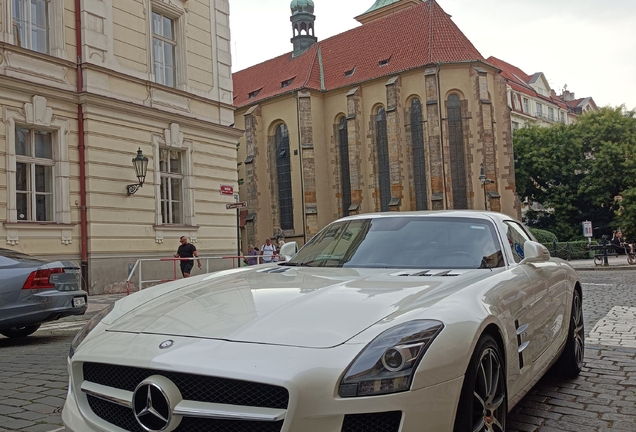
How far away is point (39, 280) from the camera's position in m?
7.38

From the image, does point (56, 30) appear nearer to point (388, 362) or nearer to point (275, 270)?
point (275, 270)

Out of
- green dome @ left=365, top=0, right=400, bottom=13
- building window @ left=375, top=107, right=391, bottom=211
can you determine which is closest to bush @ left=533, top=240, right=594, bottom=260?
building window @ left=375, top=107, right=391, bottom=211

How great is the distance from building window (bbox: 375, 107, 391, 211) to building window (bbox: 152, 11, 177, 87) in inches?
1072

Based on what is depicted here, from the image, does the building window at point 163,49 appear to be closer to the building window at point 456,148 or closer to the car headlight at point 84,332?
the car headlight at point 84,332

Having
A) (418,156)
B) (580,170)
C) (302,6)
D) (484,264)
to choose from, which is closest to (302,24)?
(302,6)

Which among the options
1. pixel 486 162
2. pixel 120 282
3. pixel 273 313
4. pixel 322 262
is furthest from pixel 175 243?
pixel 486 162

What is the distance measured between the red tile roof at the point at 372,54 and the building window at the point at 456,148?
311cm

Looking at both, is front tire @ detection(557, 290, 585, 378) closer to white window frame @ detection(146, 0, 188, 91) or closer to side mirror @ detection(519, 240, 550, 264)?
side mirror @ detection(519, 240, 550, 264)

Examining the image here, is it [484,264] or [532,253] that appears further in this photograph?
[532,253]

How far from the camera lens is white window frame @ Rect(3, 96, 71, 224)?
1360 centimetres

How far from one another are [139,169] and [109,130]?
50.1 inches

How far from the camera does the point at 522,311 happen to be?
3.36 m

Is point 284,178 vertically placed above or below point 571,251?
above

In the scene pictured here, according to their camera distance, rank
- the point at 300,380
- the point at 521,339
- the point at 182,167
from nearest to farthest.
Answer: the point at 300,380 → the point at 521,339 → the point at 182,167
